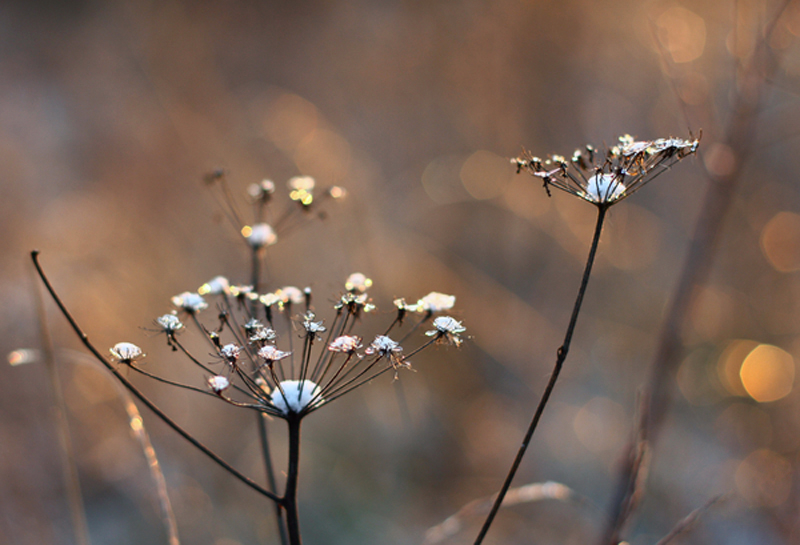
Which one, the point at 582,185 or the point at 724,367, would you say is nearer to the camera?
the point at 582,185

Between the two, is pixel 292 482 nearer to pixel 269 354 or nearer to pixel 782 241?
pixel 269 354

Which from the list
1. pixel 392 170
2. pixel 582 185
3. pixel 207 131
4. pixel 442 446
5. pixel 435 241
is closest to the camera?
pixel 582 185

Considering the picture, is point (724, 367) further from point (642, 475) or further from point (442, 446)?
point (642, 475)

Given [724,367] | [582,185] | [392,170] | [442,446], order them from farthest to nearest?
[392,170] → [724,367] → [442,446] → [582,185]

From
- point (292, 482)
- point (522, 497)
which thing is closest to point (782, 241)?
point (522, 497)

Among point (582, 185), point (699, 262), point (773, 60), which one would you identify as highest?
point (773, 60)

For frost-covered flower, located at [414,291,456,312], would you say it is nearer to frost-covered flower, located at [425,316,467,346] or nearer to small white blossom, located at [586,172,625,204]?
frost-covered flower, located at [425,316,467,346]

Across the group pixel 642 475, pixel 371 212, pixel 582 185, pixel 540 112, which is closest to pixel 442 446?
pixel 371 212
